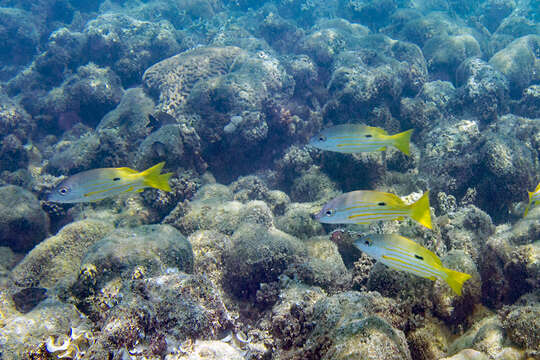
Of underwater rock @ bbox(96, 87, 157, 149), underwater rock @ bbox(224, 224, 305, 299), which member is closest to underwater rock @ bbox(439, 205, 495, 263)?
underwater rock @ bbox(224, 224, 305, 299)

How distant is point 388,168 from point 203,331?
5.78m

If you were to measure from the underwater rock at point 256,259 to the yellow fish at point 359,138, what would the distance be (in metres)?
1.76

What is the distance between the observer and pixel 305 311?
9.89ft

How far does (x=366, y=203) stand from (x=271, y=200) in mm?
4132

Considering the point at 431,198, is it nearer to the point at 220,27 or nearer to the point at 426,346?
the point at 426,346

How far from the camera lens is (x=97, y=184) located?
322 centimetres

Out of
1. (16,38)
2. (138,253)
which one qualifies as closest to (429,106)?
(138,253)

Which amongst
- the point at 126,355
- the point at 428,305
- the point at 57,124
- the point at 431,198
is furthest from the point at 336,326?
the point at 57,124

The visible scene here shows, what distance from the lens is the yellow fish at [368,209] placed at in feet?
8.89

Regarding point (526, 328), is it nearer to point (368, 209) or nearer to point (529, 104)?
point (368, 209)

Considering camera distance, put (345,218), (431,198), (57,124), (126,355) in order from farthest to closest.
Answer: (57,124) < (431,198) < (345,218) < (126,355)

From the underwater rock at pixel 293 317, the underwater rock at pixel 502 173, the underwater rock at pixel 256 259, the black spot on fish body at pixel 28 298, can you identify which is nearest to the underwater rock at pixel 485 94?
the underwater rock at pixel 502 173

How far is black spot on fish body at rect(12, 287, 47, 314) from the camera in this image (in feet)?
11.4

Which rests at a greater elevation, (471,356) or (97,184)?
(97,184)
